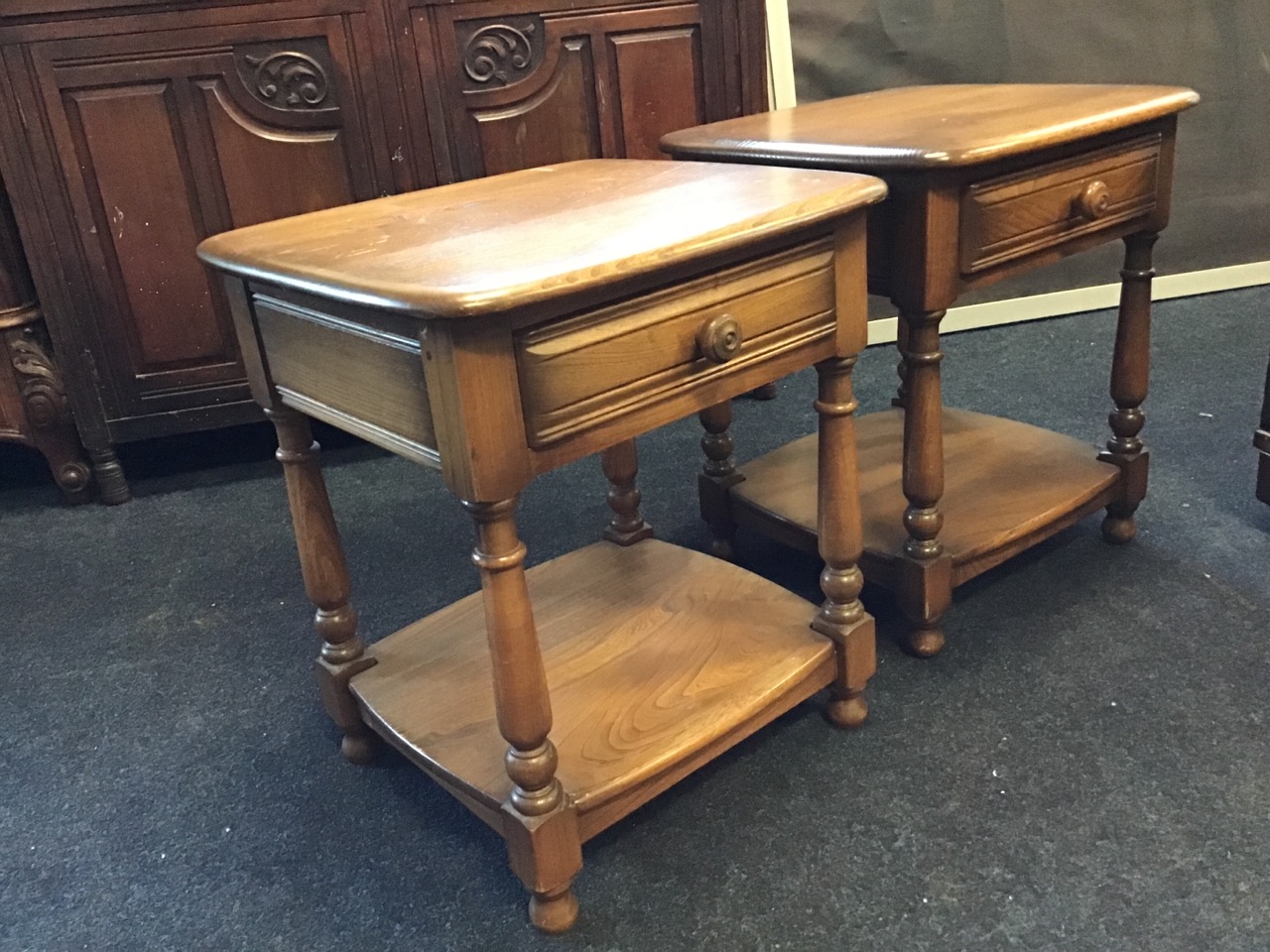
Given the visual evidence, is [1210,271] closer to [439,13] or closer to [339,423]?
[439,13]

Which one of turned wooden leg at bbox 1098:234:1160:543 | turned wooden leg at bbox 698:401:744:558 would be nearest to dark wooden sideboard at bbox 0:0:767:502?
turned wooden leg at bbox 698:401:744:558

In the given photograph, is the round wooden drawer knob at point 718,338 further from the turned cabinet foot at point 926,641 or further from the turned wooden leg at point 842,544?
the turned cabinet foot at point 926,641

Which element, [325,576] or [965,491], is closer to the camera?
[325,576]

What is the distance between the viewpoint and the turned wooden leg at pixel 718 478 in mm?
1520

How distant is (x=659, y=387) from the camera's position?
91 cm

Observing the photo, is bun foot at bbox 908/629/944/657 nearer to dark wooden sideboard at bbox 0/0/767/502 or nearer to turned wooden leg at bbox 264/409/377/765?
turned wooden leg at bbox 264/409/377/765

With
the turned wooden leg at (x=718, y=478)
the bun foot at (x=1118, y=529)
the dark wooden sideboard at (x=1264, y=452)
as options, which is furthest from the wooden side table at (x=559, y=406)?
the dark wooden sideboard at (x=1264, y=452)

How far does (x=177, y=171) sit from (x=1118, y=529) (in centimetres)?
158

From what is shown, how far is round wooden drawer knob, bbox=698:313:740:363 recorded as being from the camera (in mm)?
924

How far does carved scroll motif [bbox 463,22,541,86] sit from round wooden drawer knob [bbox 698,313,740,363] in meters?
1.13

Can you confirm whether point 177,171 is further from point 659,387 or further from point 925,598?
point 925,598

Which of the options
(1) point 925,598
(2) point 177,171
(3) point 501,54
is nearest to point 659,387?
(1) point 925,598

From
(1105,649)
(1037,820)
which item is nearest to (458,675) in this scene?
(1037,820)

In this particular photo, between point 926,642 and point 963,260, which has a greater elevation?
point 963,260
